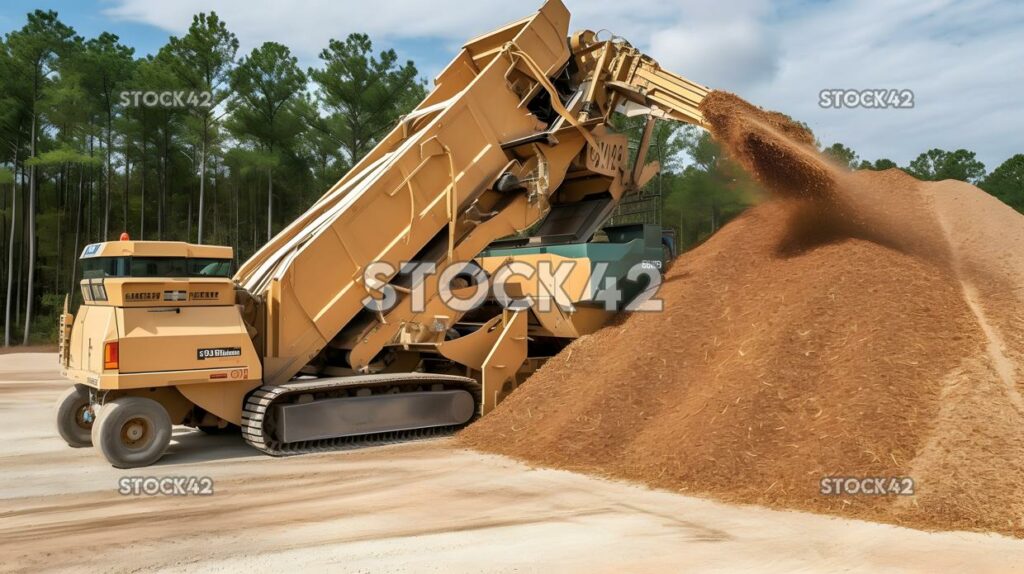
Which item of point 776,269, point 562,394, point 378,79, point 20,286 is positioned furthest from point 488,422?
point 20,286

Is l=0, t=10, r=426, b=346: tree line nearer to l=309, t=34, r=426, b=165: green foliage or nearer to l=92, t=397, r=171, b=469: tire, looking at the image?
l=309, t=34, r=426, b=165: green foliage

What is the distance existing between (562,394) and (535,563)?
4192 millimetres

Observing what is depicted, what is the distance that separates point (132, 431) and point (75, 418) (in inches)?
75.8

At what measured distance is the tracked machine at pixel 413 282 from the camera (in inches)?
308

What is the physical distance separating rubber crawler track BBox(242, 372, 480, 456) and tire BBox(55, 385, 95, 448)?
7.51ft

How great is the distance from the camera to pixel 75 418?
9094 millimetres

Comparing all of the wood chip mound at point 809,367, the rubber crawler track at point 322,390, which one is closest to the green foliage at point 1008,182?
the wood chip mound at point 809,367

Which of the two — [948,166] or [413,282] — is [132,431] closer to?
[413,282]

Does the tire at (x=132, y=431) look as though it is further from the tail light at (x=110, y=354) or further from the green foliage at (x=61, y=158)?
the green foliage at (x=61, y=158)

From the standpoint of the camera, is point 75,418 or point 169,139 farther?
point 169,139

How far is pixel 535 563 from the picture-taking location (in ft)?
15.5

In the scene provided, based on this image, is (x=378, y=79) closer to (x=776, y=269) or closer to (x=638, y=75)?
(x=638, y=75)

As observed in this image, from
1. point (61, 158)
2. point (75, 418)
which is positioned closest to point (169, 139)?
point (61, 158)

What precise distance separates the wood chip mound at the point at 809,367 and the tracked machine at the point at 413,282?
94 cm
